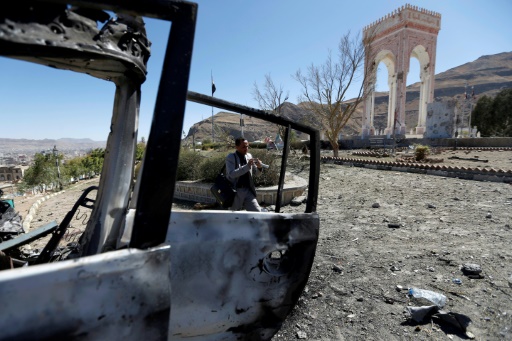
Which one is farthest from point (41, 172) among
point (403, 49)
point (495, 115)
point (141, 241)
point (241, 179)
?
point (495, 115)

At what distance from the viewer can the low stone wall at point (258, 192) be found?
23.0 feet

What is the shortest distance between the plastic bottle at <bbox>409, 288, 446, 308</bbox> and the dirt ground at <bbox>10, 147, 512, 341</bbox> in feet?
0.18

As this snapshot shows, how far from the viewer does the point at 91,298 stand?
1.02 m

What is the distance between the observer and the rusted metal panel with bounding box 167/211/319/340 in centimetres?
152

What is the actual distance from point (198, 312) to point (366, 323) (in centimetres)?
148

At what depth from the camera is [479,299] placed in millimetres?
2545

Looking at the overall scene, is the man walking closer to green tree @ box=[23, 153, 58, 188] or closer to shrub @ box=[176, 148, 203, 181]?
shrub @ box=[176, 148, 203, 181]

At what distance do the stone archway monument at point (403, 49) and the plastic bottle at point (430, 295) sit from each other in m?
28.6

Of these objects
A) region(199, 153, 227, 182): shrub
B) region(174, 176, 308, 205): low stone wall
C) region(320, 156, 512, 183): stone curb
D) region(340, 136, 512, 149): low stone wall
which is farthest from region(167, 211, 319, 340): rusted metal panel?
region(340, 136, 512, 149): low stone wall

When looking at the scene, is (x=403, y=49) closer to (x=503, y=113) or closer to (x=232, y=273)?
(x=503, y=113)

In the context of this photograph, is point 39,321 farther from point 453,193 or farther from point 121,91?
point 453,193

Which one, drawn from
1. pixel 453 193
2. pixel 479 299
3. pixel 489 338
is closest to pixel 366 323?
pixel 489 338

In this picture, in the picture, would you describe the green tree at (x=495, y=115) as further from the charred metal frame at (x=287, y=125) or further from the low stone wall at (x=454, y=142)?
the charred metal frame at (x=287, y=125)

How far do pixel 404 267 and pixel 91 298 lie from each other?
3.23 metres
